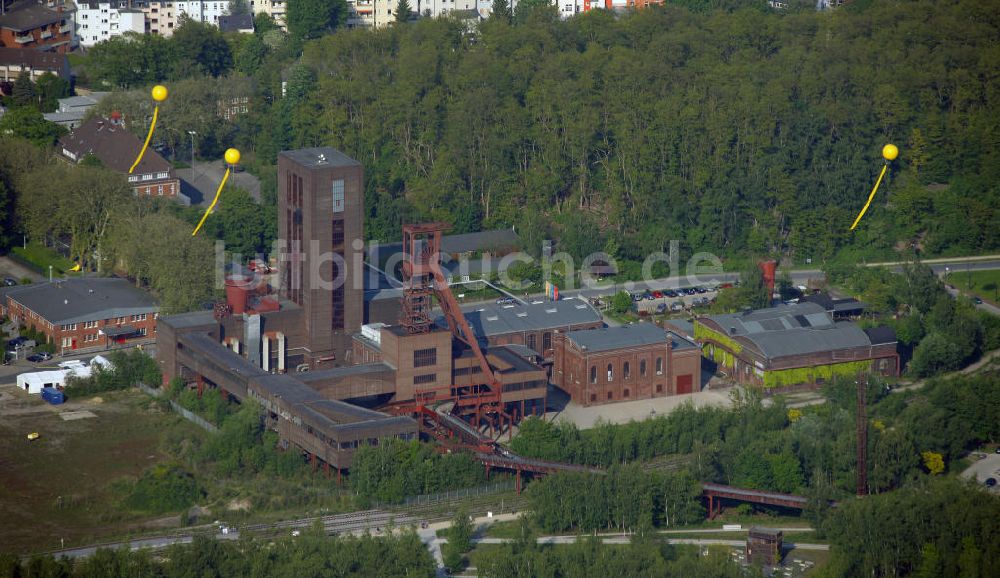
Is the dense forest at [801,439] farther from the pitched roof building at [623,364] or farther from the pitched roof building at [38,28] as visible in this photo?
the pitched roof building at [38,28]

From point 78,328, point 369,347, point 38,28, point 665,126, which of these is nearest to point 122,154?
point 78,328

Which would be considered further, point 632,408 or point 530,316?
point 530,316

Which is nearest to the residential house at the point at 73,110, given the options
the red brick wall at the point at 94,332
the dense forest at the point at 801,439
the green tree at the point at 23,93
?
the green tree at the point at 23,93

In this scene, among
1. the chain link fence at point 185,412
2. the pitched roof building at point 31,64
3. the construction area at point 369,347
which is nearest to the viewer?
the construction area at point 369,347

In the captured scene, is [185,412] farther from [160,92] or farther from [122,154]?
[160,92]

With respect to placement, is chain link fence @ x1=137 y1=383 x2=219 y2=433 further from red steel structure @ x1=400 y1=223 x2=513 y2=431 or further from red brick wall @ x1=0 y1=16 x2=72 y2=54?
red brick wall @ x1=0 y1=16 x2=72 y2=54
